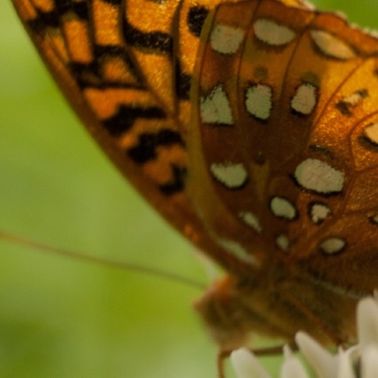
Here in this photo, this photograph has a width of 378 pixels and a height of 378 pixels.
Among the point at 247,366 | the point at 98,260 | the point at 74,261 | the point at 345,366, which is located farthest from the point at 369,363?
the point at 74,261

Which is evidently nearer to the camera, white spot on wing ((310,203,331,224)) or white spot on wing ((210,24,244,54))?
white spot on wing ((210,24,244,54))

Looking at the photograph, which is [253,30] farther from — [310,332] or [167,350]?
[167,350]

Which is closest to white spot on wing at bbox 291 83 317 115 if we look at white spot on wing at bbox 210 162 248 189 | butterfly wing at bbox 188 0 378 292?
butterfly wing at bbox 188 0 378 292

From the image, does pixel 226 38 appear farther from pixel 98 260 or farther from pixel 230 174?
pixel 98 260

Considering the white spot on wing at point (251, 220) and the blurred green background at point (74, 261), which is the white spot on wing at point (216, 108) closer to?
the white spot on wing at point (251, 220)

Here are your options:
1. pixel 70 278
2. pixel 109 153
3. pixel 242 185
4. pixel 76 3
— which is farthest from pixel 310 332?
pixel 70 278

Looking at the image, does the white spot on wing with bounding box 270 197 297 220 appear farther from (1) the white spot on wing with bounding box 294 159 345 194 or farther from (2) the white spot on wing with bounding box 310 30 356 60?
(2) the white spot on wing with bounding box 310 30 356 60

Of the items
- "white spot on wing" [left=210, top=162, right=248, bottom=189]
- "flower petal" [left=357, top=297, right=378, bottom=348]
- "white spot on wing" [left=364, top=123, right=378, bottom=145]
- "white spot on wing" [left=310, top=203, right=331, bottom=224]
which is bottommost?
"flower petal" [left=357, top=297, right=378, bottom=348]
